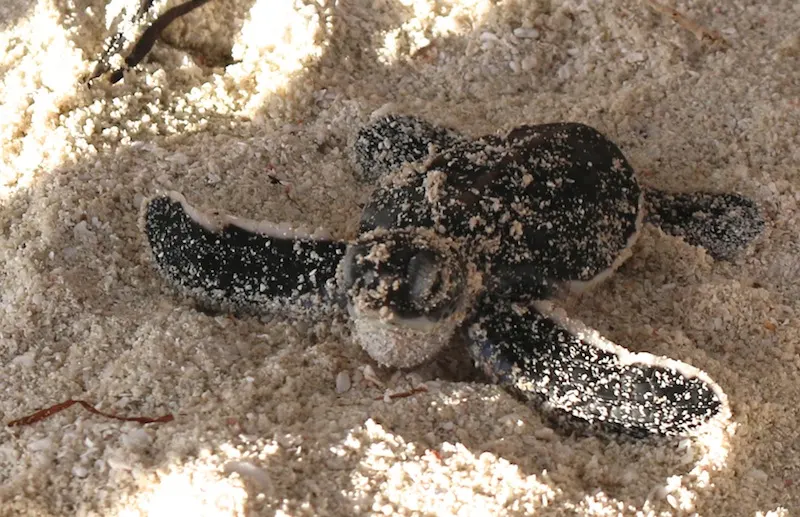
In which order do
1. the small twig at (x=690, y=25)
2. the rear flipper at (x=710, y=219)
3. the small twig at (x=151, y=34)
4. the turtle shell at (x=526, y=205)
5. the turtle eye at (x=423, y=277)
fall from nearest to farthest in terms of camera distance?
the turtle eye at (x=423, y=277) < the turtle shell at (x=526, y=205) < the rear flipper at (x=710, y=219) < the small twig at (x=151, y=34) < the small twig at (x=690, y=25)

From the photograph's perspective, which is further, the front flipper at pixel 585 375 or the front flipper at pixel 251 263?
the front flipper at pixel 251 263

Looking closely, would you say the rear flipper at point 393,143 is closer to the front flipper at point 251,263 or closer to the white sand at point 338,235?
the white sand at point 338,235

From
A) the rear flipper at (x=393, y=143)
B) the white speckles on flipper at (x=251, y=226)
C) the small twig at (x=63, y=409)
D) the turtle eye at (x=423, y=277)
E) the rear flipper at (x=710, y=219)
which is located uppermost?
the rear flipper at (x=393, y=143)

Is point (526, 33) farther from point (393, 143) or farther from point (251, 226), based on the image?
point (251, 226)

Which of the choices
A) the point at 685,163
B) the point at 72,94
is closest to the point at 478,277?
the point at 685,163

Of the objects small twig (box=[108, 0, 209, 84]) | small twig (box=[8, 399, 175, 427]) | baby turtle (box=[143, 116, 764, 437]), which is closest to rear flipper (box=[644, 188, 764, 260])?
baby turtle (box=[143, 116, 764, 437])

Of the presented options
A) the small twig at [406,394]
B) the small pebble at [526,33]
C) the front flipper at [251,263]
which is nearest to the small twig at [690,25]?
the small pebble at [526,33]

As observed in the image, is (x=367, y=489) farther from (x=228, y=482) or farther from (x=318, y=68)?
(x=318, y=68)

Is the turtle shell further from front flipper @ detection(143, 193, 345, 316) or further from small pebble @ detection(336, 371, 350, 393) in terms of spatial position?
small pebble @ detection(336, 371, 350, 393)

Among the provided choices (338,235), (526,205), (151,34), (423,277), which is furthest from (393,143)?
(151,34)
